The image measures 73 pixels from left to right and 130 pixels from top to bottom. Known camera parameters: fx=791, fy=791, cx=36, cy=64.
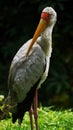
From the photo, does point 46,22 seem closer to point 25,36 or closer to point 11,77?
point 11,77

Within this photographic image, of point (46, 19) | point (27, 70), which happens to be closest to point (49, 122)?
point (27, 70)

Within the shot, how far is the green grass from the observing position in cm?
894

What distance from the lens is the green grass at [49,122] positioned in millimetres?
8941

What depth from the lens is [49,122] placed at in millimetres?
9266

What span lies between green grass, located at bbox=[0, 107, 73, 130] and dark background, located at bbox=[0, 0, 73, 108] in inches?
99.2

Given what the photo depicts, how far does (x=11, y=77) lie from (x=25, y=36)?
4585 millimetres

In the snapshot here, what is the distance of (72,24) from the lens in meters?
12.7

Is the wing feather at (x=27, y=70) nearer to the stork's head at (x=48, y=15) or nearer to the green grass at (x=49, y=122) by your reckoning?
the stork's head at (x=48, y=15)

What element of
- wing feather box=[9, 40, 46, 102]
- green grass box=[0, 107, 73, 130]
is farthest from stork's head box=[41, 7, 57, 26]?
green grass box=[0, 107, 73, 130]

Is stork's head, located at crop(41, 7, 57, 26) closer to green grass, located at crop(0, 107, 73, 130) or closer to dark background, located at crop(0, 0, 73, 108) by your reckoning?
green grass, located at crop(0, 107, 73, 130)

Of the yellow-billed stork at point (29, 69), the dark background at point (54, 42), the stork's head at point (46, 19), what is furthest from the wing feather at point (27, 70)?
the dark background at point (54, 42)

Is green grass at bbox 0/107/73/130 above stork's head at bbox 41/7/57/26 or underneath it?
underneath

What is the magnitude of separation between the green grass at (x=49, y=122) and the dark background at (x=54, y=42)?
8.27ft

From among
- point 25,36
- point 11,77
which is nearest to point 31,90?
point 11,77
